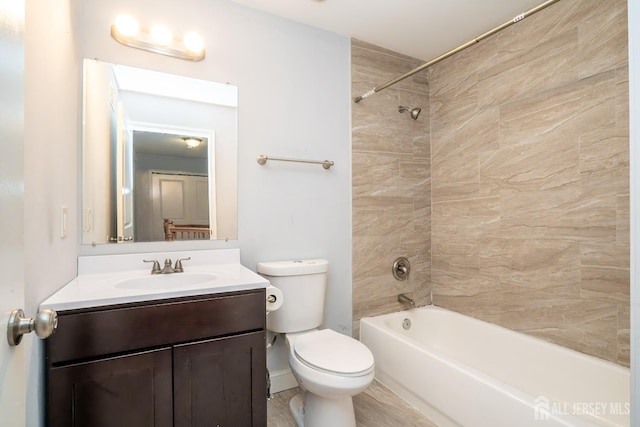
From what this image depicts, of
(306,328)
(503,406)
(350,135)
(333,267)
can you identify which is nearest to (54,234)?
(306,328)

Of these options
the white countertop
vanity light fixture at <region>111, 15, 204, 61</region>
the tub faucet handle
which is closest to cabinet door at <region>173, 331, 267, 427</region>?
the white countertop

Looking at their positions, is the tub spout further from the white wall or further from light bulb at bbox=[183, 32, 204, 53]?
light bulb at bbox=[183, 32, 204, 53]

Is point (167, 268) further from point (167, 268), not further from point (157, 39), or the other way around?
point (157, 39)

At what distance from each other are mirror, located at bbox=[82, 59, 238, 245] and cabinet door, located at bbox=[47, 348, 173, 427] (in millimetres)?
702

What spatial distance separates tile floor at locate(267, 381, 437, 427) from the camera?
1708 millimetres

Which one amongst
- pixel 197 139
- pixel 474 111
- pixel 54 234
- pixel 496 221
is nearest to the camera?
pixel 54 234

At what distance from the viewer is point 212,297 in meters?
1.30

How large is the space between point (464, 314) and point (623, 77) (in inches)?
66.3

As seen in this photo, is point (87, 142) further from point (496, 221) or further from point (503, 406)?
point (496, 221)

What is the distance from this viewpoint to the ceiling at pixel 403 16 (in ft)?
6.15

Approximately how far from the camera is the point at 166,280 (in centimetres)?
155

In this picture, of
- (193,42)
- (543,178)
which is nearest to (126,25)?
(193,42)

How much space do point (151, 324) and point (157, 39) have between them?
4.78ft

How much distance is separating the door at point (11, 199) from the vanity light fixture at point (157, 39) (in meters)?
1.15
